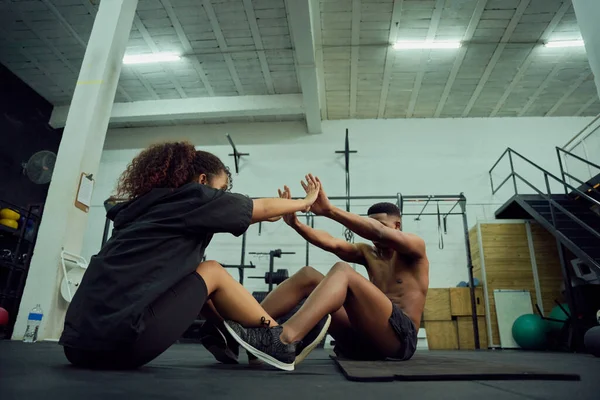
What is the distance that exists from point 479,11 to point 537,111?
3185mm

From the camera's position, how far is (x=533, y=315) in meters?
5.23

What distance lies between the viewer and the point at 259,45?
6.05 m

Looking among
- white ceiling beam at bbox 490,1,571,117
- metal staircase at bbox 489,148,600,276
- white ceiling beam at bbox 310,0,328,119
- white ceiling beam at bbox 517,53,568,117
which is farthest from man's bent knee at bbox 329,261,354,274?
white ceiling beam at bbox 517,53,568,117

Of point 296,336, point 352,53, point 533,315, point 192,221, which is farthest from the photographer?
point 352,53

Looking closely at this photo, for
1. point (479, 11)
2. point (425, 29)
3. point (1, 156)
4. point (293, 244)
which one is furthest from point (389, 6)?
point (1, 156)

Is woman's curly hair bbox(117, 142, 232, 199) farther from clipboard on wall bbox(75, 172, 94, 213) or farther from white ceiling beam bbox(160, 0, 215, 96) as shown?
white ceiling beam bbox(160, 0, 215, 96)

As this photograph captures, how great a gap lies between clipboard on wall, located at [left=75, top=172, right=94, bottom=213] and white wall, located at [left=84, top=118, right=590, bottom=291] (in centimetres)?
347

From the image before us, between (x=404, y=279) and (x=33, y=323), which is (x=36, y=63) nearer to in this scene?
(x=33, y=323)

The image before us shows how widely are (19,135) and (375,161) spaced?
6336 millimetres

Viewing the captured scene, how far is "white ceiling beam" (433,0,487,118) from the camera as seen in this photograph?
533 cm

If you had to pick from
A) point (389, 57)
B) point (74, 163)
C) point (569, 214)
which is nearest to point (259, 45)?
point (389, 57)

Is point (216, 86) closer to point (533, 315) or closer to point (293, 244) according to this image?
point (293, 244)

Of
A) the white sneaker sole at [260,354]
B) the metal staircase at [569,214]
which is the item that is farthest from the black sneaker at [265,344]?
the metal staircase at [569,214]

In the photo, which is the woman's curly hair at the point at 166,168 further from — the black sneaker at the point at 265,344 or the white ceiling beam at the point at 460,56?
the white ceiling beam at the point at 460,56
